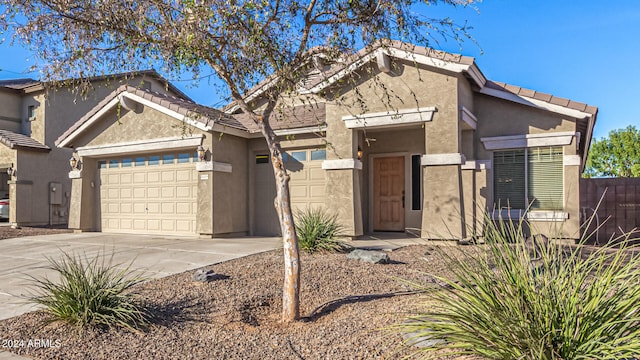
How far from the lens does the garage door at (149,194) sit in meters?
12.9

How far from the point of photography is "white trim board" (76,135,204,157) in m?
12.5

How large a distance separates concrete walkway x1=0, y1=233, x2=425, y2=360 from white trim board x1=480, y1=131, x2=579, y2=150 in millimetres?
3228

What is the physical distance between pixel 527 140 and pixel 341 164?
184 inches

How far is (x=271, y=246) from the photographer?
1015 centimetres

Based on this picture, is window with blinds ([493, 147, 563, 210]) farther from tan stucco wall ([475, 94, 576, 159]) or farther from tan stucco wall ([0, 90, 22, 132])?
tan stucco wall ([0, 90, 22, 132])

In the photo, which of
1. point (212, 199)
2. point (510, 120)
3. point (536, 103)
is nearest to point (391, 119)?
point (510, 120)

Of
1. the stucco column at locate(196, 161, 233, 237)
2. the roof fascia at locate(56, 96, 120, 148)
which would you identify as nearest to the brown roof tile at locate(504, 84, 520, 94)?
the stucco column at locate(196, 161, 233, 237)

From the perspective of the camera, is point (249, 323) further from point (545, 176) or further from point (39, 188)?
point (39, 188)

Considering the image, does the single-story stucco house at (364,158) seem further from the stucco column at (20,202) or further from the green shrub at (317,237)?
the stucco column at (20,202)

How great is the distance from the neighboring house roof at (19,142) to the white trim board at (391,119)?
47.1ft

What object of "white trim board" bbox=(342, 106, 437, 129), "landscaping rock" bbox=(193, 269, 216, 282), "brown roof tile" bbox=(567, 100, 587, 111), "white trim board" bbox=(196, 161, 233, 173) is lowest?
"landscaping rock" bbox=(193, 269, 216, 282)

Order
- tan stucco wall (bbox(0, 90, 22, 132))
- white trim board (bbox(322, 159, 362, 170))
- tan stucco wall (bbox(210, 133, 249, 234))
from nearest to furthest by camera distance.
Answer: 1. white trim board (bbox(322, 159, 362, 170))
2. tan stucco wall (bbox(210, 133, 249, 234))
3. tan stucco wall (bbox(0, 90, 22, 132))

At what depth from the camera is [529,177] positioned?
10.9m

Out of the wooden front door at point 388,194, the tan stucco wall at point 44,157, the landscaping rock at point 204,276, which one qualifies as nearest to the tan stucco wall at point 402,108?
the wooden front door at point 388,194
